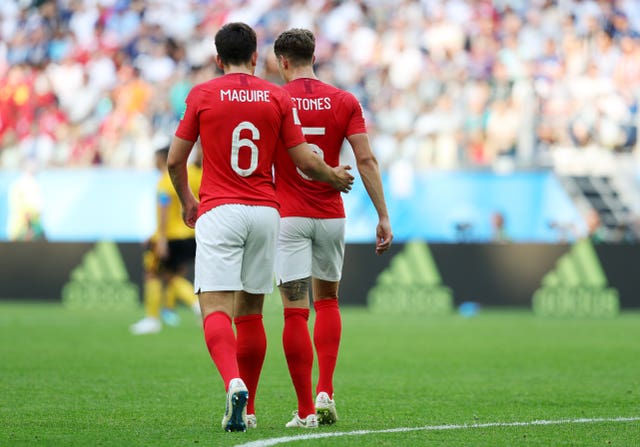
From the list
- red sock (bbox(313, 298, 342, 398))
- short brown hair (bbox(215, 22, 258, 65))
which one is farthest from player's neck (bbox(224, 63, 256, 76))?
red sock (bbox(313, 298, 342, 398))

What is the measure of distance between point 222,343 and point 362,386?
10.5 feet

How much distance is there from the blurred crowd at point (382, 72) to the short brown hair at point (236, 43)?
1392 centimetres

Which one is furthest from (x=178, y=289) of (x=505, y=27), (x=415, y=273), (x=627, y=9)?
(x=627, y=9)

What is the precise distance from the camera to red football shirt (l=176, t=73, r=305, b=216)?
635cm

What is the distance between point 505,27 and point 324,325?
17436mm

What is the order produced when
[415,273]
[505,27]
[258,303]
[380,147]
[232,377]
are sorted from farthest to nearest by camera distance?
[505,27] → [380,147] → [415,273] → [258,303] → [232,377]

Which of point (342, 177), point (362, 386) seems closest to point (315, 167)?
point (342, 177)

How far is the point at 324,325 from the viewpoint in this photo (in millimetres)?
7066

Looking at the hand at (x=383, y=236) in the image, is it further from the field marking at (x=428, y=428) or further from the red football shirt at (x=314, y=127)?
the field marking at (x=428, y=428)

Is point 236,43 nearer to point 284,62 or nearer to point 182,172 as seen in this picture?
point 284,62

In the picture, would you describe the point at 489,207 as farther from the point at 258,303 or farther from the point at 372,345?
the point at 258,303

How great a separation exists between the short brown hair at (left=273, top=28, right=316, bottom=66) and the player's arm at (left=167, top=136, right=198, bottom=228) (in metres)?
0.85

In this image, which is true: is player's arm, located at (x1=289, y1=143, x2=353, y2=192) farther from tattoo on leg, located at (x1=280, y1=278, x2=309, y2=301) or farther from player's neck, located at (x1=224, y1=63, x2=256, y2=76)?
tattoo on leg, located at (x1=280, y1=278, x2=309, y2=301)

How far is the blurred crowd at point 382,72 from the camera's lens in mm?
20969
